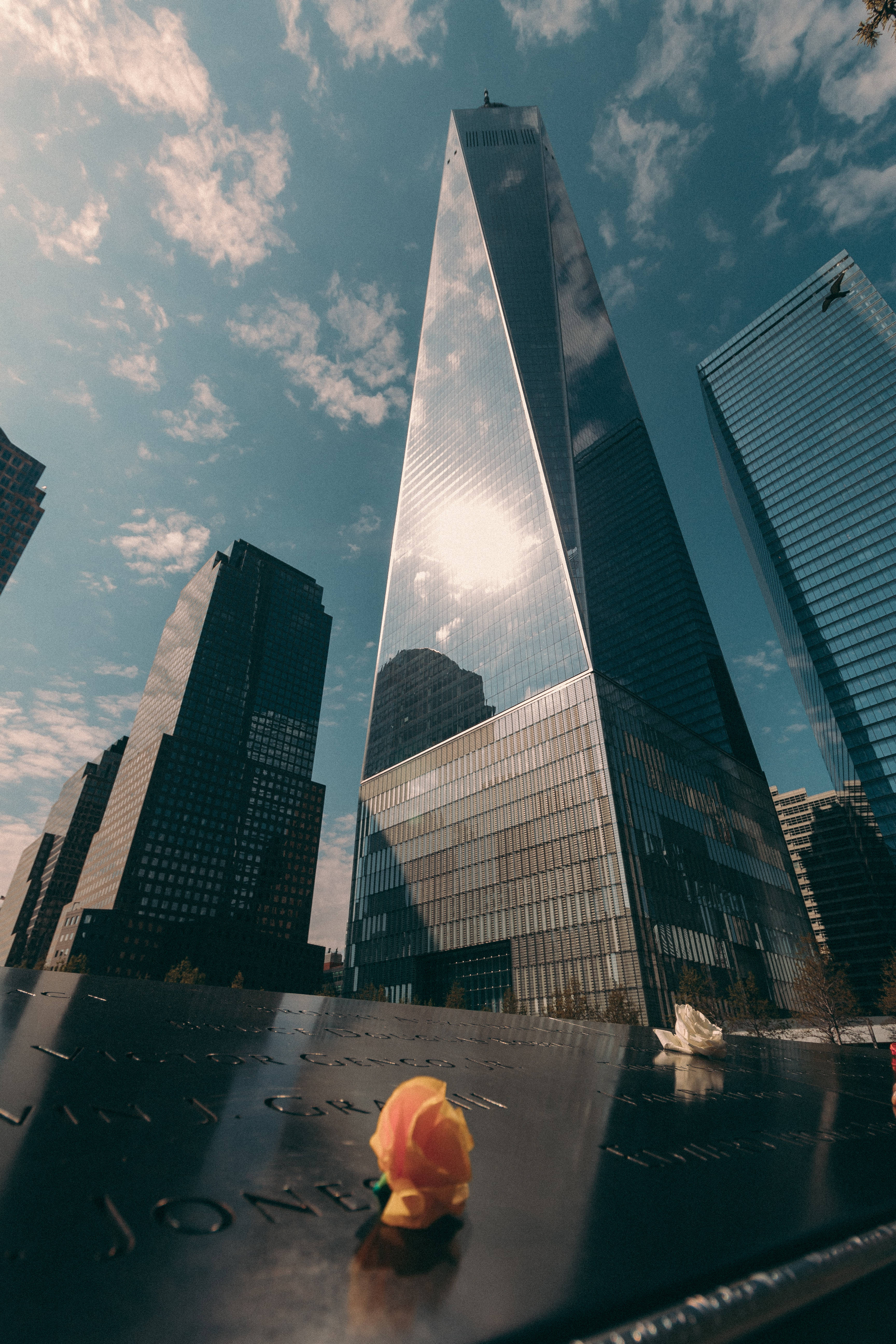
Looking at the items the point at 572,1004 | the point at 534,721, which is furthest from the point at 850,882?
the point at 572,1004

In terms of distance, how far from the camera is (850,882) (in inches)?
4446

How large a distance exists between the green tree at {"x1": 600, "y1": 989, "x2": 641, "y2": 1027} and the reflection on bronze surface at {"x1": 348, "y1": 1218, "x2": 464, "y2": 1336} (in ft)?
152

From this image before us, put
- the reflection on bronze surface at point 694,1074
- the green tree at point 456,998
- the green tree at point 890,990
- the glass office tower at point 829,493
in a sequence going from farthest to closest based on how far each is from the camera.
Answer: the glass office tower at point 829,493, the green tree at point 456,998, the green tree at point 890,990, the reflection on bronze surface at point 694,1074

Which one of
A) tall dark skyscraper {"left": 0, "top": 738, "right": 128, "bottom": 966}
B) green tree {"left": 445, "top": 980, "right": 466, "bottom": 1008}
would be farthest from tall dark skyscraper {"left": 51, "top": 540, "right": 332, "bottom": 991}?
green tree {"left": 445, "top": 980, "right": 466, "bottom": 1008}

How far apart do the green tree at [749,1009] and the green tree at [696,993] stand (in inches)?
94.1

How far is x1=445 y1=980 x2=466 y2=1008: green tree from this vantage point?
167ft

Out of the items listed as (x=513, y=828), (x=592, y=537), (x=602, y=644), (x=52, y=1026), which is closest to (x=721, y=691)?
(x=602, y=644)

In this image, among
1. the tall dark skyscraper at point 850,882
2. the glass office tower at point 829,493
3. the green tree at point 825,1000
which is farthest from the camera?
the tall dark skyscraper at point 850,882

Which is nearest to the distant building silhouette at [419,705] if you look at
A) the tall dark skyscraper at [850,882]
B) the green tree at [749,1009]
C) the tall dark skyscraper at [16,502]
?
the green tree at [749,1009]

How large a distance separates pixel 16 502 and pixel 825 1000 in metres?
136

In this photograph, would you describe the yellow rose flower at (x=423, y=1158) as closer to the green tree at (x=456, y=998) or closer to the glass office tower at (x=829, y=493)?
the green tree at (x=456, y=998)

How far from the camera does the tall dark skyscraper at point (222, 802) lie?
401ft

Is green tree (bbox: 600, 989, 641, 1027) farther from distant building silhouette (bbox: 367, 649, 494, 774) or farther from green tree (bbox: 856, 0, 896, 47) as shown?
green tree (bbox: 856, 0, 896, 47)

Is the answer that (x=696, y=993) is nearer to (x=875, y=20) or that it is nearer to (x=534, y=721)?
(x=534, y=721)
